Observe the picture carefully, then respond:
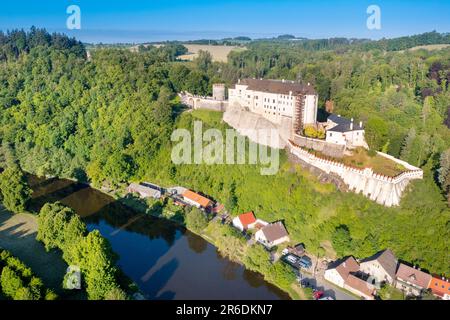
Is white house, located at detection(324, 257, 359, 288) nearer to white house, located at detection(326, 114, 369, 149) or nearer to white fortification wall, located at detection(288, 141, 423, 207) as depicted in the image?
white fortification wall, located at detection(288, 141, 423, 207)

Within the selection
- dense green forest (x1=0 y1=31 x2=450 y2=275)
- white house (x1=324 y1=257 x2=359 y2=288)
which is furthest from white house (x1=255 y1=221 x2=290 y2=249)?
white house (x1=324 y1=257 x2=359 y2=288)

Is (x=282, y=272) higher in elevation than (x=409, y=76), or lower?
lower

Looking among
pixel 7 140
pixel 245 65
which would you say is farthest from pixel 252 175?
pixel 245 65

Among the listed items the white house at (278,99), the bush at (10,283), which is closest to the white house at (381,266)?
the white house at (278,99)

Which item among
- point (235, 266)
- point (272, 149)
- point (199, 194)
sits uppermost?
point (272, 149)

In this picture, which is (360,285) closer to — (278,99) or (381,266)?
(381,266)

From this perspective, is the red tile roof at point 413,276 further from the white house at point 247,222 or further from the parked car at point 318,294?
the white house at point 247,222

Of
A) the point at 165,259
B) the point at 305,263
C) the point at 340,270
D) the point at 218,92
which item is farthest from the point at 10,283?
the point at 218,92

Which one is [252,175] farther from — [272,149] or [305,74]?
[305,74]
